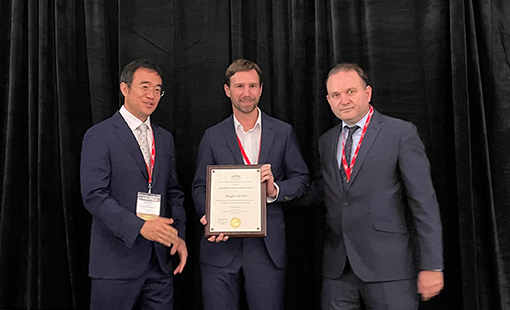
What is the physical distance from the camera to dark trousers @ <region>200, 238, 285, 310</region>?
2035 millimetres

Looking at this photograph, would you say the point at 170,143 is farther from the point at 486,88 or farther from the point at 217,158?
the point at 486,88

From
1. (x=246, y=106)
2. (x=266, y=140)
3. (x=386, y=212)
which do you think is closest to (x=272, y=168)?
(x=266, y=140)

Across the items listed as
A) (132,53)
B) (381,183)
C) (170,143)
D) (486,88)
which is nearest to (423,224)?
(381,183)

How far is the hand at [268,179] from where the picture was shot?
2.00 m

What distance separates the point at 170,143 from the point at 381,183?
1.19m

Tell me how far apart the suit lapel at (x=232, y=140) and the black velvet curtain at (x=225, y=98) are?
592 mm

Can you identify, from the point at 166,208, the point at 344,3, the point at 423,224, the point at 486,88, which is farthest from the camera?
the point at 344,3

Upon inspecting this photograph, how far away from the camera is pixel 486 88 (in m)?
2.53

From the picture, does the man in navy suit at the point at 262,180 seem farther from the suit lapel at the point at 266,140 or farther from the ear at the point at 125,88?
the ear at the point at 125,88

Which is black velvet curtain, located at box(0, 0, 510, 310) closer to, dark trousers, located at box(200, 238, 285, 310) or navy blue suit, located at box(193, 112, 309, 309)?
navy blue suit, located at box(193, 112, 309, 309)

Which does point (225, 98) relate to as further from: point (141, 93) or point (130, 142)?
point (130, 142)

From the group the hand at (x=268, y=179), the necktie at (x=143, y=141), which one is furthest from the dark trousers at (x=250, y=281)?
the necktie at (x=143, y=141)

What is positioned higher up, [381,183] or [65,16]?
[65,16]

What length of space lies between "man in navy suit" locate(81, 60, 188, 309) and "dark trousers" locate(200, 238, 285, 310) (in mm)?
244
